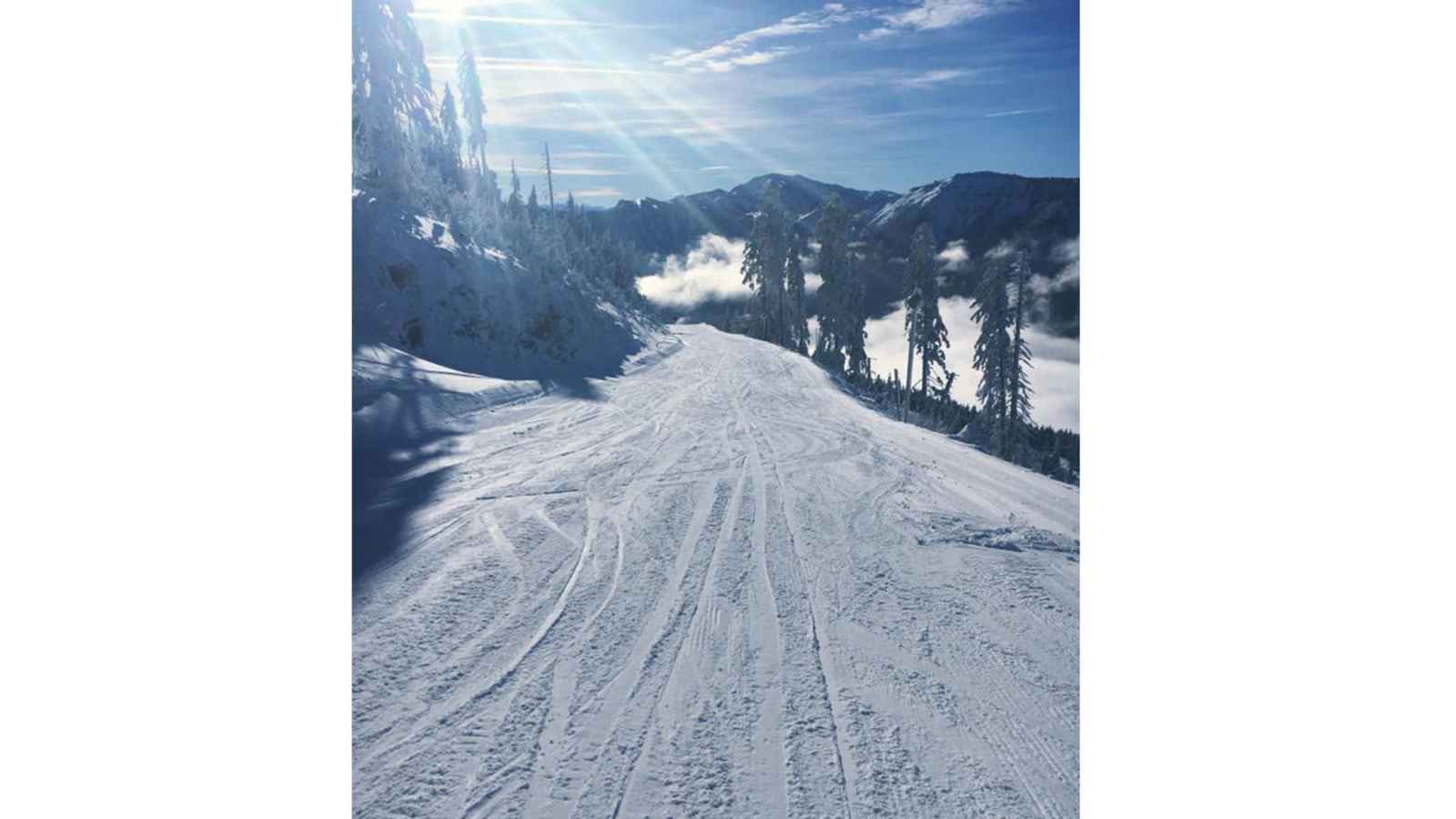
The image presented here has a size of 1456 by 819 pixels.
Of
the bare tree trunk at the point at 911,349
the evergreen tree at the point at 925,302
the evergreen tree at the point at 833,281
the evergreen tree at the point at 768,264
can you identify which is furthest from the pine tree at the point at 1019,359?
the evergreen tree at the point at 768,264

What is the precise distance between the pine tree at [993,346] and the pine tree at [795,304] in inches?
46.8

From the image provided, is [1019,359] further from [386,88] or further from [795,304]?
[386,88]

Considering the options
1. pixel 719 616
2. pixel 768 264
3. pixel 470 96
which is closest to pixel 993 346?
pixel 768 264

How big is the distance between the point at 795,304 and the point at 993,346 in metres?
1.40

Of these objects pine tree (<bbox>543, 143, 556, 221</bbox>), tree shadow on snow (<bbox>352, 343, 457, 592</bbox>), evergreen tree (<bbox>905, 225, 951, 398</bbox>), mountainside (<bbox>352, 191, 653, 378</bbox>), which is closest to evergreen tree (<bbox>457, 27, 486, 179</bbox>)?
pine tree (<bbox>543, 143, 556, 221</bbox>)

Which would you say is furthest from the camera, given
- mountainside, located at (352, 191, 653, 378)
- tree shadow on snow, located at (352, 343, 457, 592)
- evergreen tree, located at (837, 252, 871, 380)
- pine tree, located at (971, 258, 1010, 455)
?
mountainside, located at (352, 191, 653, 378)

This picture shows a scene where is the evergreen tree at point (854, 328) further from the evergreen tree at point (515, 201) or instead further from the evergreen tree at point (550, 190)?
the evergreen tree at point (515, 201)

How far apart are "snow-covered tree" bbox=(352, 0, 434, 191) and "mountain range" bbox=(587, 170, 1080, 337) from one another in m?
1.40

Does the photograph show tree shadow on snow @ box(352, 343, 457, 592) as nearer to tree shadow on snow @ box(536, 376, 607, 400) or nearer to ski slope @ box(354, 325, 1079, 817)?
ski slope @ box(354, 325, 1079, 817)

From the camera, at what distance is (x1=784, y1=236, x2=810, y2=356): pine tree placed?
18.0 feet

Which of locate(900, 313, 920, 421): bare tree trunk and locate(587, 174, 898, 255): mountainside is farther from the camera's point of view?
locate(900, 313, 920, 421): bare tree trunk
